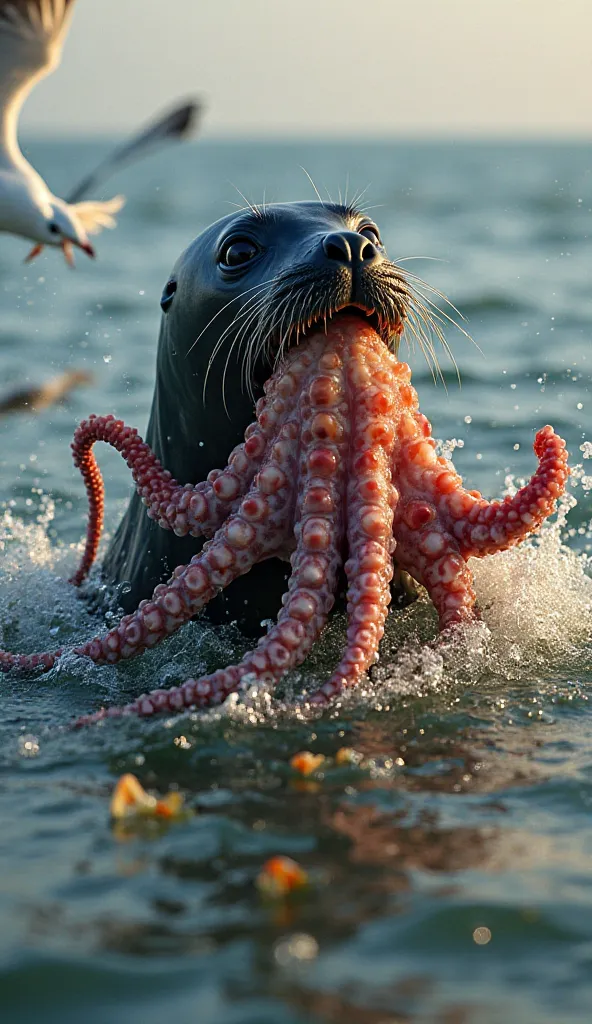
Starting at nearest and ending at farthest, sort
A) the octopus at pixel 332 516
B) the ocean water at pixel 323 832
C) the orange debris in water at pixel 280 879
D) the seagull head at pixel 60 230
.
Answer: the ocean water at pixel 323 832, the orange debris in water at pixel 280 879, the octopus at pixel 332 516, the seagull head at pixel 60 230

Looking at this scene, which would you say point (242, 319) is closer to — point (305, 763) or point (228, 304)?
point (228, 304)

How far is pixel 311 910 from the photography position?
3447mm

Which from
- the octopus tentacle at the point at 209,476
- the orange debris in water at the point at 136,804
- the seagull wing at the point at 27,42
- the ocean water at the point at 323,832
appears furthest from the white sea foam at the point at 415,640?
the seagull wing at the point at 27,42

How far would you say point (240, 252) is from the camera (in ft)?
16.8

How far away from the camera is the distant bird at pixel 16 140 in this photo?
4.79 m

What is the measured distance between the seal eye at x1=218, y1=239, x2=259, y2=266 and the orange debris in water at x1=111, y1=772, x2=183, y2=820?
6.61 feet

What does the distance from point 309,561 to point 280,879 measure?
3.84 feet

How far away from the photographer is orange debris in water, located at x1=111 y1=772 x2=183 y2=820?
3.92 m

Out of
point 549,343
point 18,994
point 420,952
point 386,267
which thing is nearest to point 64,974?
point 18,994

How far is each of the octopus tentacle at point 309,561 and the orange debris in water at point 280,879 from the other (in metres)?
0.87

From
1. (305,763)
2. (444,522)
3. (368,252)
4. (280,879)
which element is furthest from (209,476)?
(280,879)

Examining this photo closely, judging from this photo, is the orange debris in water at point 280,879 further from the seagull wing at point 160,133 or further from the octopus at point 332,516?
the seagull wing at point 160,133

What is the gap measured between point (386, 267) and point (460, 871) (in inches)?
77.4

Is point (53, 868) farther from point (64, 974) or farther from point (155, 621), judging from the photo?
point (155, 621)
